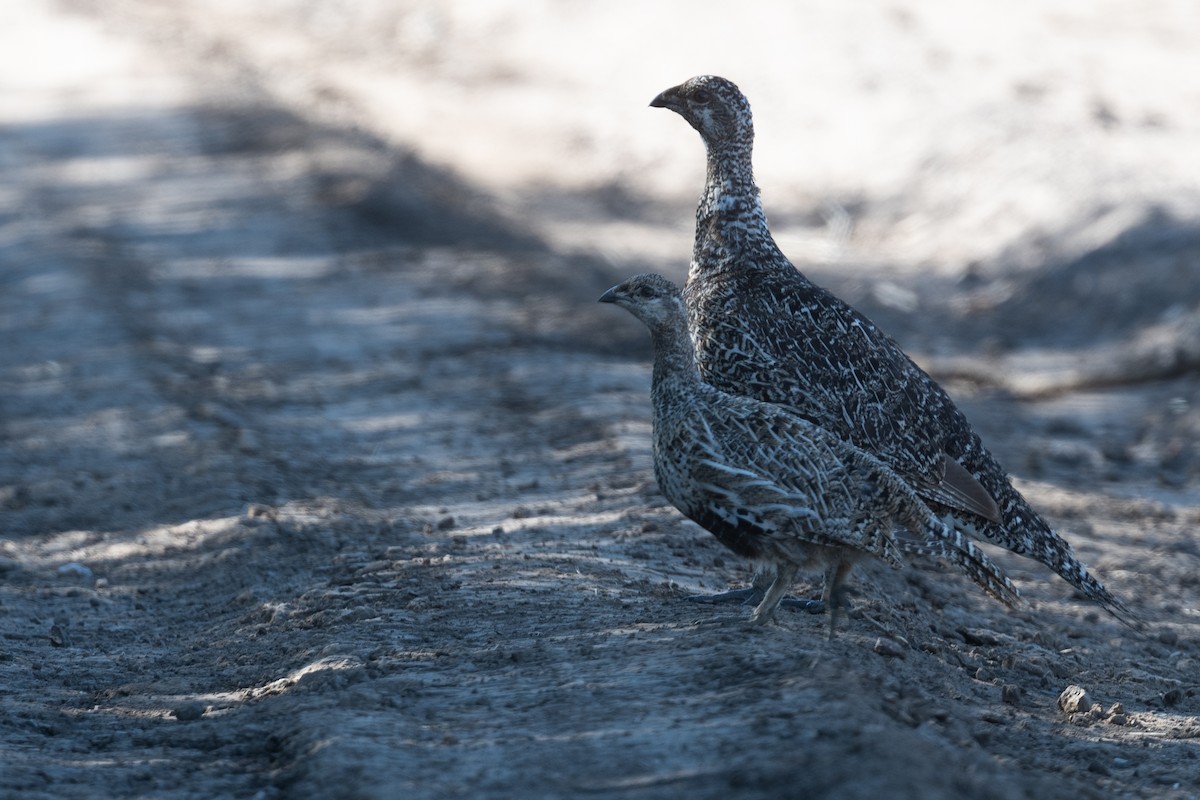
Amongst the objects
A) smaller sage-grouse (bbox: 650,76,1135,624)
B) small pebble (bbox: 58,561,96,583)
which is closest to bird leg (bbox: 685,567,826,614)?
smaller sage-grouse (bbox: 650,76,1135,624)

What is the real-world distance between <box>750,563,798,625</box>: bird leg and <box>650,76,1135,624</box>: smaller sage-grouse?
3.42ft

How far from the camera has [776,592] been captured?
5.48m

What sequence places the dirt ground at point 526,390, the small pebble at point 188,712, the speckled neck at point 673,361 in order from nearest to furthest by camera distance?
1. the dirt ground at point 526,390
2. the small pebble at point 188,712
3. the speckled neck at point 673,361

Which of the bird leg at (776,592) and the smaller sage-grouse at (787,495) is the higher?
the smaller sage-grouse at (787,495)

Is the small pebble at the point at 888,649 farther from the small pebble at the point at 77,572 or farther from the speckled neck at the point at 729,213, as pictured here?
the small pebble at the point at 77,572

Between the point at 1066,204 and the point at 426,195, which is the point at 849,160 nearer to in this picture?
the point at 1066,204

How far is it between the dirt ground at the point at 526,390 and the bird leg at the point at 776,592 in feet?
0.40

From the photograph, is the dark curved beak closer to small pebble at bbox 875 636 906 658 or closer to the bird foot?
the bird foot

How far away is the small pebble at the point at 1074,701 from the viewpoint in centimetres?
564

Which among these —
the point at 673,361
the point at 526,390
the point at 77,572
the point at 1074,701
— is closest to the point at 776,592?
the point at 673,361

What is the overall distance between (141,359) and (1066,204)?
29.7 feet

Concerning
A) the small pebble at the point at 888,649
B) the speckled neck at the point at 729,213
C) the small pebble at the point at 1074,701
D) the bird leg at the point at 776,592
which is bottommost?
the small pebble at the point at 1074,701

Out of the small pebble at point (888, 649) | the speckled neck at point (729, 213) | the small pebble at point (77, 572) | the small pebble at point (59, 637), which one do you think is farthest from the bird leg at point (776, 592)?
the small pebble at point (77, 572)

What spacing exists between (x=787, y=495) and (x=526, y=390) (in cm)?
559
